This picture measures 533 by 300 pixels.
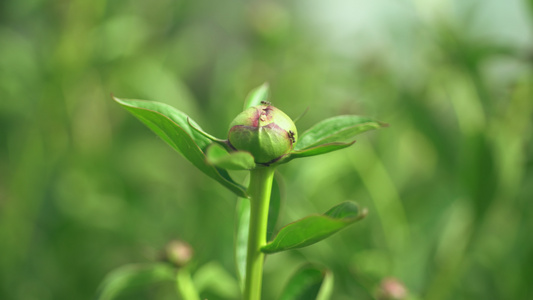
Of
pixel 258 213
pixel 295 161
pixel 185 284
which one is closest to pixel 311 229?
pixel 258 213

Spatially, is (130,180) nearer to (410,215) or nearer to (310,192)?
(310,192)

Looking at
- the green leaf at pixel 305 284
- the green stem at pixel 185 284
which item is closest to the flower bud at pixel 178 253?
the green stem at pixel 185 284

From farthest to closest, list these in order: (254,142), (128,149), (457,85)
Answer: (128,149) < (457,85) < (254,142)

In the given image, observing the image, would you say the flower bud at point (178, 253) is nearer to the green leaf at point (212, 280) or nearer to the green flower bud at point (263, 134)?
the green leaf at point (212, 280)

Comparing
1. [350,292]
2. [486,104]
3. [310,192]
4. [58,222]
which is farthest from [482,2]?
[58,222]

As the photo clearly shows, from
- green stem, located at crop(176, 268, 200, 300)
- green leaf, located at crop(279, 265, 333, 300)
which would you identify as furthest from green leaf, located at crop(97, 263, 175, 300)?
green leaf, located at crop(279, 265, 333, 300)

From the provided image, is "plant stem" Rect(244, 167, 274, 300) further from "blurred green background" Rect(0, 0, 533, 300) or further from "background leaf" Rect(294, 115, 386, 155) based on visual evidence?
"blurred green background" Rect(0, 0, 533, 300)
